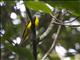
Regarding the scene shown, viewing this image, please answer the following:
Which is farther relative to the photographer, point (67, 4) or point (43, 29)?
point (43, 29)

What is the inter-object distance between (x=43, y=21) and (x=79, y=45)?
124 centimetres

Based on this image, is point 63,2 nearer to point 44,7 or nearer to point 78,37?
point 44,7

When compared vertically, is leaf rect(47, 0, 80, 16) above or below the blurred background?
above

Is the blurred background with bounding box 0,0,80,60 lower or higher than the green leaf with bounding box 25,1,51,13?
lower

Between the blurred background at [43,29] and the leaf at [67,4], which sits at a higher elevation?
the leaf at [67,4]

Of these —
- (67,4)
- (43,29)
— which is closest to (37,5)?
(67,4)

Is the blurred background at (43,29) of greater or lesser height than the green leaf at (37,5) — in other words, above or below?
below

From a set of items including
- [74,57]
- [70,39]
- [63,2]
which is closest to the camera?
[63,2]

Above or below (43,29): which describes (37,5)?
above

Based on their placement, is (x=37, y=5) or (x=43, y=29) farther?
(x=43, y=29)

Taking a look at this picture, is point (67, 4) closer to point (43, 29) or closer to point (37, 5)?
point (37, 5)

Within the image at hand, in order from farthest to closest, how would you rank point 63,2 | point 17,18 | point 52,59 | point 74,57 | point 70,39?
point 70,39 < point 17,18 < point 74,57 < point 52,59 < point 63,2

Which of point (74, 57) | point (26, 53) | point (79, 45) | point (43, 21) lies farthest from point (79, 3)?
point (79, 45)

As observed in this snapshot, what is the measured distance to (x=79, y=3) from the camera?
0.67m
